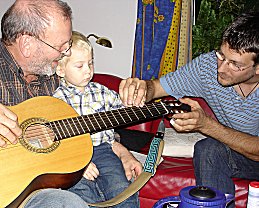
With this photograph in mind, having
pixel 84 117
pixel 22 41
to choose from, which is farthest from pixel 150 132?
pixel 22 41

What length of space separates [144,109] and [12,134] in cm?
61

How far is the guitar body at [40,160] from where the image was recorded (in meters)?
1.56

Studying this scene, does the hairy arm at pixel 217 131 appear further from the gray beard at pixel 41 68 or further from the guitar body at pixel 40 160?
the gray beard at pixel 41 68

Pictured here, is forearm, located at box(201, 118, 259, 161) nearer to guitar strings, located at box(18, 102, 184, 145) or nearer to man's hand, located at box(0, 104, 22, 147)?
guitar strings, located at box(18, 102, 184, 145)

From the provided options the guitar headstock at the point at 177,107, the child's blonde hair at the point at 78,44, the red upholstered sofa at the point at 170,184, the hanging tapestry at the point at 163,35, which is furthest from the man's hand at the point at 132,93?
the hanging tapestry at the point at 163,35

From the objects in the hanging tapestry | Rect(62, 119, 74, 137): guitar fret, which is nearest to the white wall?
the hanging tapestry

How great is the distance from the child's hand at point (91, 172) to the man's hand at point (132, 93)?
0.31 meters

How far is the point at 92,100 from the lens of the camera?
78.5 inches

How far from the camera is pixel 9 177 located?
1561mm

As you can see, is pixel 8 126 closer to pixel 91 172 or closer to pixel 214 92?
pixel 91 172

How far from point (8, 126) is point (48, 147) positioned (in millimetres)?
206

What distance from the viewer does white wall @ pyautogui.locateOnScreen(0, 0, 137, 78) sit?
3.58 metres

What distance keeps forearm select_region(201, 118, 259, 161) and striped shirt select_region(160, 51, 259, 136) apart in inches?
4.6

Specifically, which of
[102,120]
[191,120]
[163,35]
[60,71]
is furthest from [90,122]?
[163,35]
